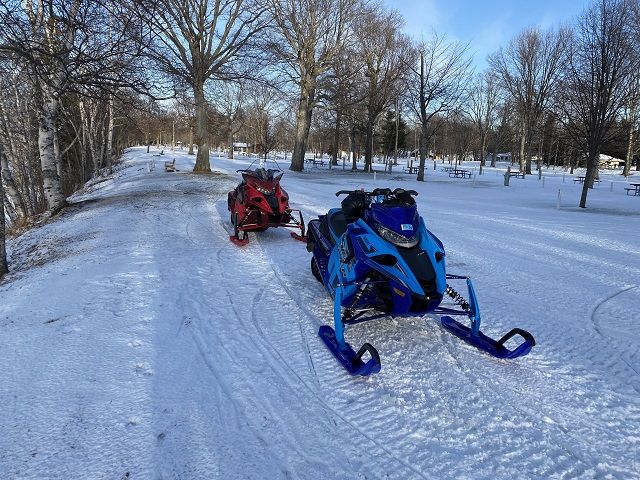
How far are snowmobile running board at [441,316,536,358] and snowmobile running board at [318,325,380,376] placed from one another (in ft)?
3.47

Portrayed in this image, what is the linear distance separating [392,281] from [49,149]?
12.5 m

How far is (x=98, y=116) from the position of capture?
30391mm

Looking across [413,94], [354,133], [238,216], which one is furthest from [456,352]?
[354,133]

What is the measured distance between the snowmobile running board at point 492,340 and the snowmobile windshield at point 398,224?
104cm

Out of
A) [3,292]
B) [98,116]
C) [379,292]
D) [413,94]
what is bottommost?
[3,292]

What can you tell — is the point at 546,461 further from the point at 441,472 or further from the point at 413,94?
the point at 413,94

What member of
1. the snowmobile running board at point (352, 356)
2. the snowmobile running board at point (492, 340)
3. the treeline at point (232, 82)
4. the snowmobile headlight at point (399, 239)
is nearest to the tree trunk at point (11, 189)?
the treeline at point (232, 82)

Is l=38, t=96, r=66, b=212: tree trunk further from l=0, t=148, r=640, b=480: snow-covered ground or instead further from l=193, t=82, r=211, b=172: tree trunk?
l=193, t=82, r=211, b=172: tree trunk

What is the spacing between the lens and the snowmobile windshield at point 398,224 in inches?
134

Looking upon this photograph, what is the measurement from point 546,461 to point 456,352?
1250 millimetres

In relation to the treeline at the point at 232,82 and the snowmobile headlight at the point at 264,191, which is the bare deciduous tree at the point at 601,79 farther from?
the snowmobile headlight at the point at 264,191

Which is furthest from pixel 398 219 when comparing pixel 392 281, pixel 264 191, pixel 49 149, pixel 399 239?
pixel 49 149

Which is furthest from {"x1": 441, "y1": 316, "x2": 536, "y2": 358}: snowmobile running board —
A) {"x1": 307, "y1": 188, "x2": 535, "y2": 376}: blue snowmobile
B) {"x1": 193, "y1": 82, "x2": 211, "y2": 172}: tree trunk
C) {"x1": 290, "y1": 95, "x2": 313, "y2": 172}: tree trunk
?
{"x1": 290, "y1": 95, "x2": 313, "y2": 172}: tree trunk

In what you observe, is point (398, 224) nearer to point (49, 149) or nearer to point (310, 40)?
point (49, 149)
